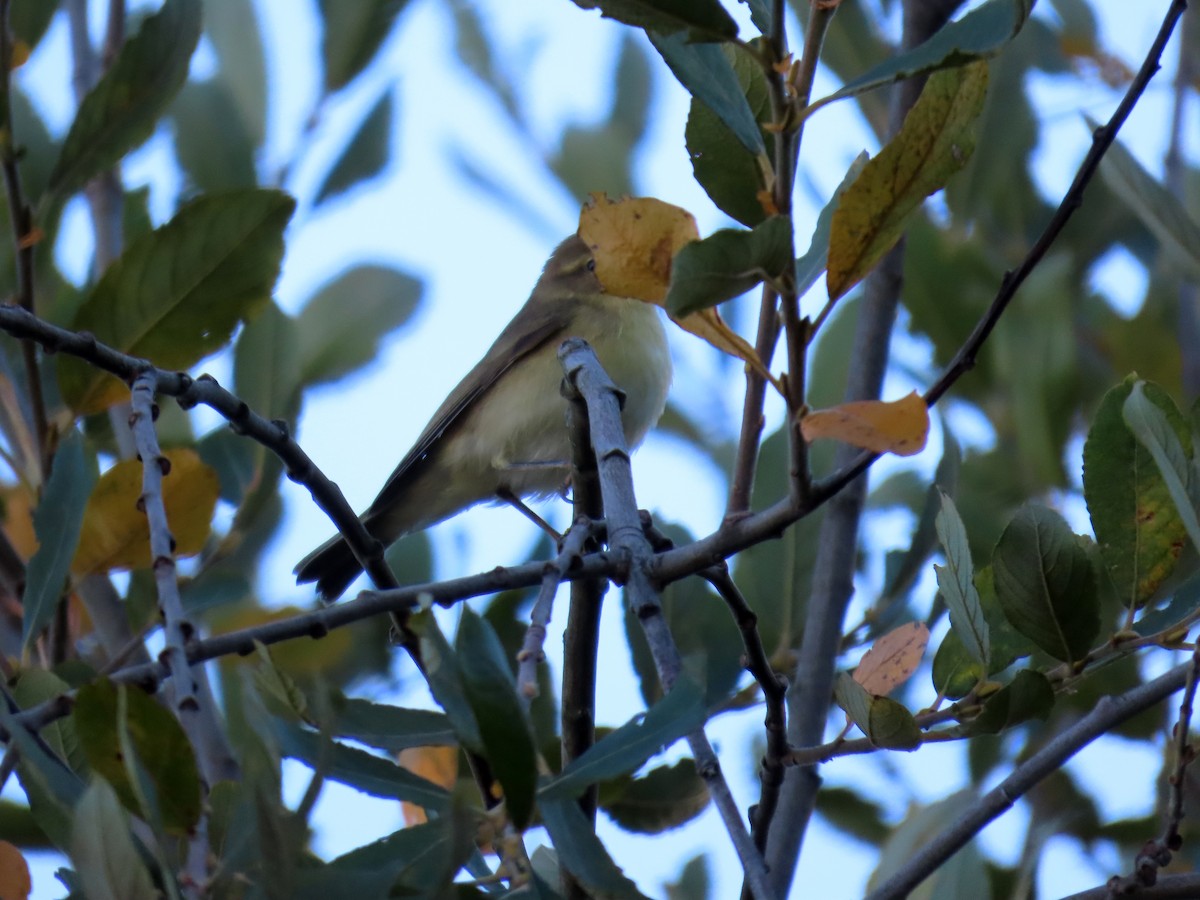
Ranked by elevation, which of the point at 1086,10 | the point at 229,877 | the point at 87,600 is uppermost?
the point at 1086,10

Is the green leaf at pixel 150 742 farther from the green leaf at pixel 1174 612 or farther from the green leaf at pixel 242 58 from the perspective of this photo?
the green leaf at pixel 242 58

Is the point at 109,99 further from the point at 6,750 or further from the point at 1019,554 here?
the point at 1019,554

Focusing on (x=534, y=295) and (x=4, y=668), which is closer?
(x=4, y=668)

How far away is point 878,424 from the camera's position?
151 centimetres

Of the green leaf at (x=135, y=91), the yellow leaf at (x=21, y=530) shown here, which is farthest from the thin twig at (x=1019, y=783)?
the yellow leaf at (x=21, y=530)

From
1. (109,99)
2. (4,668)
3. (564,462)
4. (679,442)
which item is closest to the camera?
(4,668)

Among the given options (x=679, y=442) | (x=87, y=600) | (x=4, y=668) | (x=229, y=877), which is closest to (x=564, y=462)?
(x=679, y=442)

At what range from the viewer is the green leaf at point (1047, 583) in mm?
1850

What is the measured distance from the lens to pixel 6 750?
1575 mm

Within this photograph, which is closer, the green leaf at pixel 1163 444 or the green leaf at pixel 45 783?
the green leaf at pixel 45 783

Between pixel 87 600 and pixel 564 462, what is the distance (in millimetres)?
1734

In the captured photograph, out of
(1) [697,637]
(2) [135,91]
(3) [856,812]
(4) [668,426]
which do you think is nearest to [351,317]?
(4) [668,426]

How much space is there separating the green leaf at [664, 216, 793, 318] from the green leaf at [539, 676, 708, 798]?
392 millimetres

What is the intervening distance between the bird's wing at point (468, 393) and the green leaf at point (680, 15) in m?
3.31
